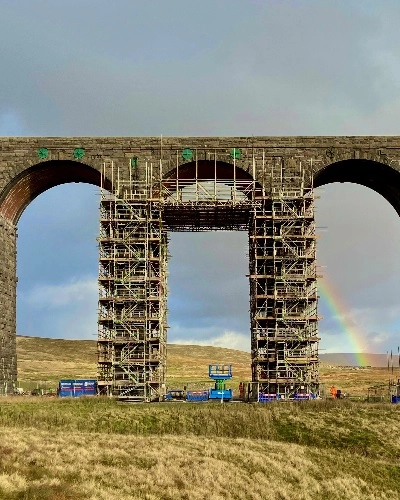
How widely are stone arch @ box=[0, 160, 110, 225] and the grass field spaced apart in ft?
60.3

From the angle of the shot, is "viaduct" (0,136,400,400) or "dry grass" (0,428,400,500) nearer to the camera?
"dry grass" (0,428,400,500)

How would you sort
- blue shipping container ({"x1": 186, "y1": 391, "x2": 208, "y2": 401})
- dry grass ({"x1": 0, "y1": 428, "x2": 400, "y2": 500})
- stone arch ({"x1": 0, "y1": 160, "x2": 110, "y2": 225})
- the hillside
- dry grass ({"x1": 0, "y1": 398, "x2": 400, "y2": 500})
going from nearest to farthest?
1. dry grass ({"x1": 0, "y1": 428, "x2": 400, "y2": 500})
2. dry grass ({"x1": 0, "y1": 398, "x2": 400, "y2": 500})
3. blue shipping container ({"x1": 186, "y1": 391, "x2": 208, "y2": 401})
4. stone arch ({"x1": 0, "y1": 160, "x2": 110, "y2": 225})
5. the hillside

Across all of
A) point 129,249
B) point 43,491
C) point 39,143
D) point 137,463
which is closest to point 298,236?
point 129,249

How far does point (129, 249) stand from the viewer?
49562 millimetres

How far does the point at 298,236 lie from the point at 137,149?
15862 mm

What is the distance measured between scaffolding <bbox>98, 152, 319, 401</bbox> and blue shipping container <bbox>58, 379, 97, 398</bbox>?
144cm

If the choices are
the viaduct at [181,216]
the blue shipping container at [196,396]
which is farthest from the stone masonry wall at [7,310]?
the blue shipping container at [196,396]

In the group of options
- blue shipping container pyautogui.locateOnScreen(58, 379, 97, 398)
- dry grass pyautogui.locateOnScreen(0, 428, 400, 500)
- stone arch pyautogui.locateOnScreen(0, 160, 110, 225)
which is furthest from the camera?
stone arch pyautogui.locateOnScreen(0, 160, 110, 225)

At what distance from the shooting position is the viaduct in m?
48.5

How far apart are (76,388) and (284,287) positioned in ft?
63.8

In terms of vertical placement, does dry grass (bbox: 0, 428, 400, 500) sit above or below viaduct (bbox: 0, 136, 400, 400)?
below

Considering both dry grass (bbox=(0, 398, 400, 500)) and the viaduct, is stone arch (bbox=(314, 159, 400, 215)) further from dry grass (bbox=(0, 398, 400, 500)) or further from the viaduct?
dry grass (bbox=(0, 398, 400, 500))

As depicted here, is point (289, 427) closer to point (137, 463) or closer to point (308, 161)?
point (137, 463)

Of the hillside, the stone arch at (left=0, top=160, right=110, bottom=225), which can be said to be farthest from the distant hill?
the stone arch at (left=0, top=160, right=110, bottom=225)
